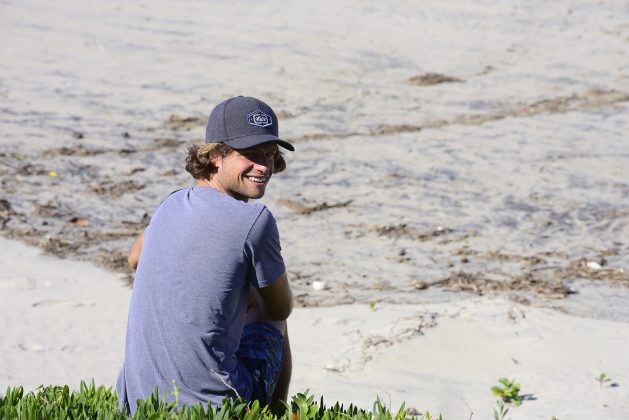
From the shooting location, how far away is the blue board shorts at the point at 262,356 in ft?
10.8

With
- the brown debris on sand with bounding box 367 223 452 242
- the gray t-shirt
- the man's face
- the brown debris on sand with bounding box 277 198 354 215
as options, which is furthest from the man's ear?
the brown debris on sand with bounding box 277 198 354 215

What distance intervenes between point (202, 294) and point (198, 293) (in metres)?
0.01

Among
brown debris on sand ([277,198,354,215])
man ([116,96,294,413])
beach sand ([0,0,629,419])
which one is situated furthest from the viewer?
brown debris on sand ([277,198,354,215])

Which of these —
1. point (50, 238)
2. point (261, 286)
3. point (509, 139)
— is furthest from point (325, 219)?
point (261, 286)

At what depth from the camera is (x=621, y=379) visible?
5.16 m

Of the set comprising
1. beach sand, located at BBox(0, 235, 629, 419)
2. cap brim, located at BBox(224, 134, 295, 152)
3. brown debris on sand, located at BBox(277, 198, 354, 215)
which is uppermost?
cap brim, located at BBox(224, 134, 295, 152)

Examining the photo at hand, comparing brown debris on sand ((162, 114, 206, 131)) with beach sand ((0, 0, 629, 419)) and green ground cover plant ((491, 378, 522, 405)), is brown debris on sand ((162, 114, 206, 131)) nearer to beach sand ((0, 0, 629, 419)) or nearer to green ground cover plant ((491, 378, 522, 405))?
beach sand ((0, 0, 629, 419))

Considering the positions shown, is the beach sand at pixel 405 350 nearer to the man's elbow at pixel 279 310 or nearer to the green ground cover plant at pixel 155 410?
the man's elbow at pixel 279 310

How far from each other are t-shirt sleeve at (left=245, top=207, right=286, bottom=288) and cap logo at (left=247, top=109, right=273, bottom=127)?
1.11 feet

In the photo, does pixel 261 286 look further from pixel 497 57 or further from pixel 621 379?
pixel 497 57

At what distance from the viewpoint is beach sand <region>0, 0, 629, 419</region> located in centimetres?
548

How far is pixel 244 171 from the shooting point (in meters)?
3.36

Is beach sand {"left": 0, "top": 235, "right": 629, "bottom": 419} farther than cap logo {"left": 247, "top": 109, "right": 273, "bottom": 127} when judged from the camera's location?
Yes

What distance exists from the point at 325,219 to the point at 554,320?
2599 mm
